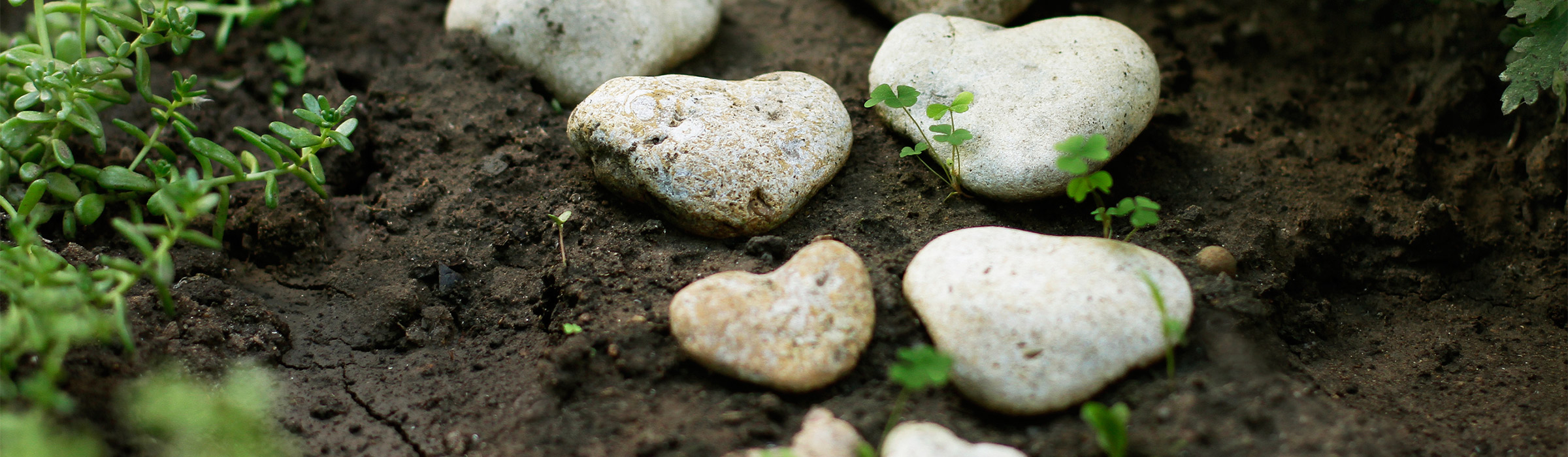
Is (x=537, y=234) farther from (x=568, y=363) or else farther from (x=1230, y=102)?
(x=1230, y=102)

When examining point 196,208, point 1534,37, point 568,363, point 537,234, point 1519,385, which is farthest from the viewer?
point 537,234

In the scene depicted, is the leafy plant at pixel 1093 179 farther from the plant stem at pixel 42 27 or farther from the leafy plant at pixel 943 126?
the plant stem at pixel 42 27

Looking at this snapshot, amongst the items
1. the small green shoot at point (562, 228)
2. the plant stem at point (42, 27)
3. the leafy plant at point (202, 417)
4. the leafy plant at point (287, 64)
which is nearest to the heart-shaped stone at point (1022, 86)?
the small green shoot at point (562, 228)

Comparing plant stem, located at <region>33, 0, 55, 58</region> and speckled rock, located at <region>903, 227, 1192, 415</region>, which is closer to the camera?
speckled rock, located at <region>903, 227, 1192, 415</region>

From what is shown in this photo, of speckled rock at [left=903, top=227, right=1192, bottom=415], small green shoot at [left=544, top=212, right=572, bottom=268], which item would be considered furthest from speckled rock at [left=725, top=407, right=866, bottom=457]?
small green shoot at [left=544, top=212, right=572, bottom=268]

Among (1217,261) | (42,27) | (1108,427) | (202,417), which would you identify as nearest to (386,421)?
(202,417)

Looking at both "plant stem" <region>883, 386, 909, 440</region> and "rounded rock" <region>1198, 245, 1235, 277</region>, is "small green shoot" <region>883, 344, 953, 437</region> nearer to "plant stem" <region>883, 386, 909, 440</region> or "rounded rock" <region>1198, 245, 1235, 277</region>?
"plant stem" <region>883, 386, 909, 440</region>

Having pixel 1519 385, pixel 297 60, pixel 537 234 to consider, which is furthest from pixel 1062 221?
pixel 297 60
